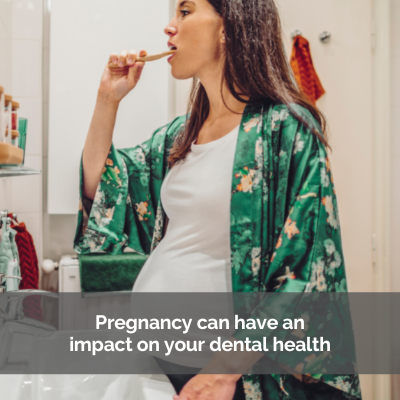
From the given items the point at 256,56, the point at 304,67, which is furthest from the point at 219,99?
the point at 304,67

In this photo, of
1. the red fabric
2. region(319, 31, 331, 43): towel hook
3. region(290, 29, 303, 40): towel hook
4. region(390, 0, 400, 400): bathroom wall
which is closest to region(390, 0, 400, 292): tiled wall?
region(390, 0, 400, 400): bathroom wall

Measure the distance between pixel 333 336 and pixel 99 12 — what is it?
1.25m

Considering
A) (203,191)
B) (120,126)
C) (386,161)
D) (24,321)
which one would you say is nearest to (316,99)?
(386,161)

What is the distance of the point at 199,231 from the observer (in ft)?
2.11

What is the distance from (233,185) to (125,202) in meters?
0.31

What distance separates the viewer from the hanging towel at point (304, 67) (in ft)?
4.72

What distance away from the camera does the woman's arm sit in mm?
762

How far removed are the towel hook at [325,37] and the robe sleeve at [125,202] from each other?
0.94 m

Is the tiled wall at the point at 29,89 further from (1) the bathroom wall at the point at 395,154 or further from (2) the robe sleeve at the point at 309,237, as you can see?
(1) the bathroom wall at the point at 395,154

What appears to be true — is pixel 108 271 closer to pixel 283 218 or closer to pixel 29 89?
pixel 29 89

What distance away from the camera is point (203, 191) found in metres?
0.64

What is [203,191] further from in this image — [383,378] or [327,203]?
[383,378]

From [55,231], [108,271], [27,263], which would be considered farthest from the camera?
[55,231]

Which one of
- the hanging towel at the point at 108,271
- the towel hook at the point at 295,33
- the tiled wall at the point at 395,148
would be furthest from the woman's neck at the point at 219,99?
the tiled wall at the point at 395,148
